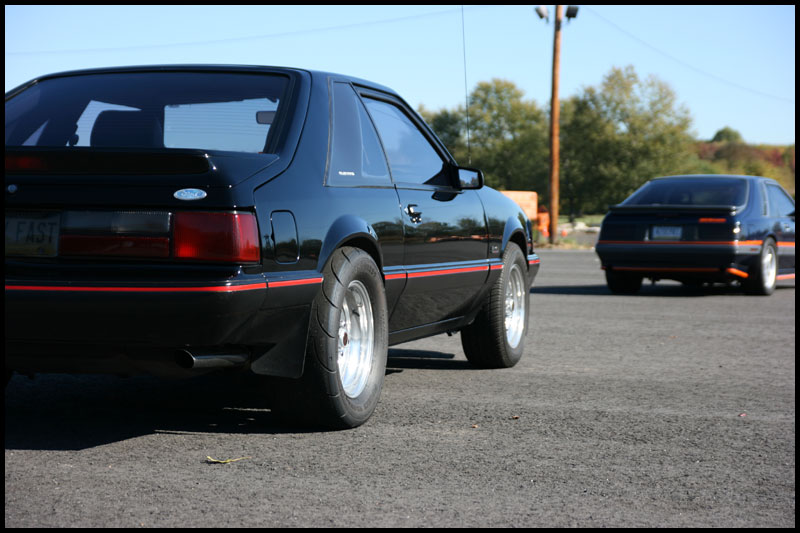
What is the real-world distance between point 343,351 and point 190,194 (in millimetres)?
1210

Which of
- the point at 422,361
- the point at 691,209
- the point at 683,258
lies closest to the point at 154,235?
the point at 422,361

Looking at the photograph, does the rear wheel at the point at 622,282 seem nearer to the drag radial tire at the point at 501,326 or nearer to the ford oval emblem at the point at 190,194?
the drag radial tire at the point at 501,326

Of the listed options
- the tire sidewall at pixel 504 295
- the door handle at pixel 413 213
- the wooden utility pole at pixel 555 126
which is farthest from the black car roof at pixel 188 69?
the wooden utility pole at pixel 555 126

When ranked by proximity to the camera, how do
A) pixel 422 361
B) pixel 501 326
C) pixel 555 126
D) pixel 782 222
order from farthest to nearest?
pixel 555 126 < pixel 782 222 < pixel 422 361 < pixel 501 326

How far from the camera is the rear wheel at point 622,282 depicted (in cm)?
1345

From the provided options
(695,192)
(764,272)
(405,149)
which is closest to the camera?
(405,149)

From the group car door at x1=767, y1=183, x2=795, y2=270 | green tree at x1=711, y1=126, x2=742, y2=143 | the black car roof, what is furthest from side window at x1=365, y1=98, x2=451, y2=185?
green tree at x1=711, y1=126, x2=742, y2=143

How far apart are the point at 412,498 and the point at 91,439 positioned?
1.60 meters

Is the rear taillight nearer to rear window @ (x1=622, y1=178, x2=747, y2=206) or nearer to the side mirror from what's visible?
the side mirror

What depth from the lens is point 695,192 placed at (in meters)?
13.4

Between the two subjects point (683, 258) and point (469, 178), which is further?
point (683, 258)

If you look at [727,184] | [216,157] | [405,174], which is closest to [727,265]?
[727,184]

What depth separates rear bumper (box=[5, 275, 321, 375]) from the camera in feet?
12.9

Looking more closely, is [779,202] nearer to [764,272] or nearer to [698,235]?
[764,272]
